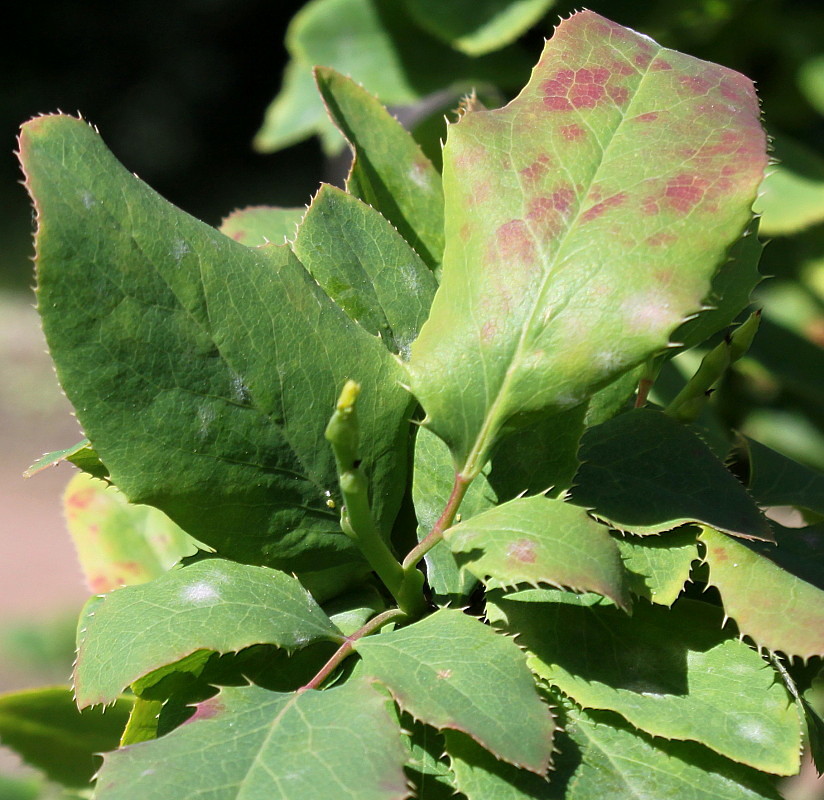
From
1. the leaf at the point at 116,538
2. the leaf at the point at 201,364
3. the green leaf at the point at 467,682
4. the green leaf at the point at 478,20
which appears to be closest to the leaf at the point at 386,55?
the green leaf at the point at 478,20

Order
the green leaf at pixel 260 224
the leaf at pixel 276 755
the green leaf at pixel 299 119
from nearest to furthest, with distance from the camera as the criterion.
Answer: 1. the leaf at pixel 276 755
2. the green leaf at pixel 260 224
3. the green leaf at pixel 299 119

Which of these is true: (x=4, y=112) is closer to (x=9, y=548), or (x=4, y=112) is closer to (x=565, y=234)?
(x=9, y=548)

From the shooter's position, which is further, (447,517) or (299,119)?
(299,119)

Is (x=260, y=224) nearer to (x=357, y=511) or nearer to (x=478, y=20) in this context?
(x=357, y=511)

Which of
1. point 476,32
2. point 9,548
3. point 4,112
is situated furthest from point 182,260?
point 4,112

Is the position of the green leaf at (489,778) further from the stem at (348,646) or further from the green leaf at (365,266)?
the green leaf at (365,266)

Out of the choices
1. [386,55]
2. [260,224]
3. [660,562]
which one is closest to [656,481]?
[660,562]

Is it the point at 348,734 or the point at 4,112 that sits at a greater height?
the point at 4,112
